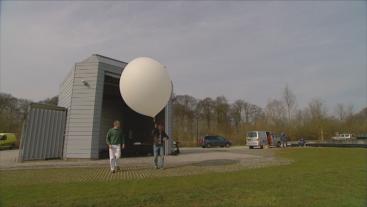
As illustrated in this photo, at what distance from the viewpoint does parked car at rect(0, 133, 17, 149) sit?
105ft

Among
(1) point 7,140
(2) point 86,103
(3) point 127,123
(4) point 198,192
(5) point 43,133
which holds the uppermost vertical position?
(2) point 86,103

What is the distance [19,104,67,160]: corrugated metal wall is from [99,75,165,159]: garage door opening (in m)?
5.19

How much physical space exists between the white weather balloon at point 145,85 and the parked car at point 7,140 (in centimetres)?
2997

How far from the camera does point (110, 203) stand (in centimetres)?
495

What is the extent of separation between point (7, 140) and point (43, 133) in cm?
2113

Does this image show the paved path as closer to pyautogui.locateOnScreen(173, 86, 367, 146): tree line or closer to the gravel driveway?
the gravel driveway

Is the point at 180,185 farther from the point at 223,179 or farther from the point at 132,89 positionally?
the point at 132,89

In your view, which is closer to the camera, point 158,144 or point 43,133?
point 158,144

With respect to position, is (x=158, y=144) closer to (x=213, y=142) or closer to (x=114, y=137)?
(x=114, y=137)

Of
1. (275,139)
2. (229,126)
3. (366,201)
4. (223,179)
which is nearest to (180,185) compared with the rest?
(223,179)

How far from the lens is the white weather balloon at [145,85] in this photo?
25.7ft

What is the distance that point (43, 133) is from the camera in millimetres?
15219

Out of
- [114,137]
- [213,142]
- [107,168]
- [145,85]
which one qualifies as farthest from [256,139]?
[145,85]

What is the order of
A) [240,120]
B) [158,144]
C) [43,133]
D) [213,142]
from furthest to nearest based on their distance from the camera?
1. [240,120]
2. [213,142]
3. [43,133]
4. [158,144]
